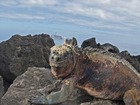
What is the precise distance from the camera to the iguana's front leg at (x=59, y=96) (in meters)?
7.67

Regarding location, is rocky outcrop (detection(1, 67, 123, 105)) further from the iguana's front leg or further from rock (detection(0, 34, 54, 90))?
rock (detection(0, 34, 54, 90))

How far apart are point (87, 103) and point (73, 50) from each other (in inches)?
33.9

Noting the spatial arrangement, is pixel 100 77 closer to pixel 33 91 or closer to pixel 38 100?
pixel 38 100

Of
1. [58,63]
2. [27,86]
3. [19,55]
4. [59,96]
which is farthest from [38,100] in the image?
[19,55]

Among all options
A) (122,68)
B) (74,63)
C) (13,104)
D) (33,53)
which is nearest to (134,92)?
(122,68)

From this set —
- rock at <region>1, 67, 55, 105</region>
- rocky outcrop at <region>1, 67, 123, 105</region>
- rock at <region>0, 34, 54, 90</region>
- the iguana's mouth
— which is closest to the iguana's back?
rocky outcrop at <region>1, 67, 123, 105</region>

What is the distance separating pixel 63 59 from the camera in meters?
7.46

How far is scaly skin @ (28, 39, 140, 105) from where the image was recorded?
25.3ft

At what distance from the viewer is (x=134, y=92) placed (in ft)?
25.6

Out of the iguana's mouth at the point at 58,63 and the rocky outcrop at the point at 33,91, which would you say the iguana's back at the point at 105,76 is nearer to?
the rocky outcrop at the point at 33,91

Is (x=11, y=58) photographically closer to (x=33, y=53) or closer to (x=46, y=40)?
(x=33, y=53)

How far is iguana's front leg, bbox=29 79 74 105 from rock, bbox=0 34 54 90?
6899mm

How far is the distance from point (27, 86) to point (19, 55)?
6.56 m

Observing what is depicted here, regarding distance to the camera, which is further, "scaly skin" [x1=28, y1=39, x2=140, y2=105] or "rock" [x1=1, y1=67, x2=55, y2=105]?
"rock" [x1=1, y1=67, x2=55, y2=105]
